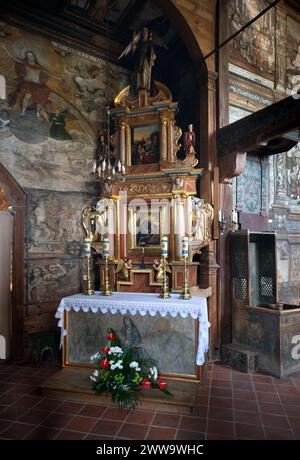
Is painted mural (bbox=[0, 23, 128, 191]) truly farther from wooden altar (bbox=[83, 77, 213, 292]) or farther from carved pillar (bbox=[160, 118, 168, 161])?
carved pillar (bbox=[160, 118, 168, 161])

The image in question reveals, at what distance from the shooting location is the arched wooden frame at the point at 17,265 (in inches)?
209

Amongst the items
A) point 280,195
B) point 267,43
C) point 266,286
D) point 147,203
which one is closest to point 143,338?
point 147,203

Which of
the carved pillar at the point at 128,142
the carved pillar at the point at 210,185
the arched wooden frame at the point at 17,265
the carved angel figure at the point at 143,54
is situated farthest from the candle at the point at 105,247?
the carved angel figure at the point at 143,54

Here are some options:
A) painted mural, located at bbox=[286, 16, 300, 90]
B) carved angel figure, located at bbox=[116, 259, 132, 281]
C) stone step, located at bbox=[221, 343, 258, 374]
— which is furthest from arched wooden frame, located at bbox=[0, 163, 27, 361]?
painted mural, located at bbox=[286, 16, 300, 90]

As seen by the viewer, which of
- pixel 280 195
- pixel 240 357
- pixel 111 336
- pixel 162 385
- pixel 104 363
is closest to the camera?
pixel 162 385

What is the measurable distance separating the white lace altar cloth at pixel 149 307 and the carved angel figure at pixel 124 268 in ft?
2.31

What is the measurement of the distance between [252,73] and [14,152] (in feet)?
16.9

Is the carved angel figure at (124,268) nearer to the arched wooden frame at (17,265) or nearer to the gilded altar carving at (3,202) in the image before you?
the arched wooden frame at (17,265)

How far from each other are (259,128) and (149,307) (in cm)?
324

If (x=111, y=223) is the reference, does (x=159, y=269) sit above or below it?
below

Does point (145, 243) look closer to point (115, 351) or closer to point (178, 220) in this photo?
point (178, 220)

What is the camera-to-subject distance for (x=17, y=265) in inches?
210

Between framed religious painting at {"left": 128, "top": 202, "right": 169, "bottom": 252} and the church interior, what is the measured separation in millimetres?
24
